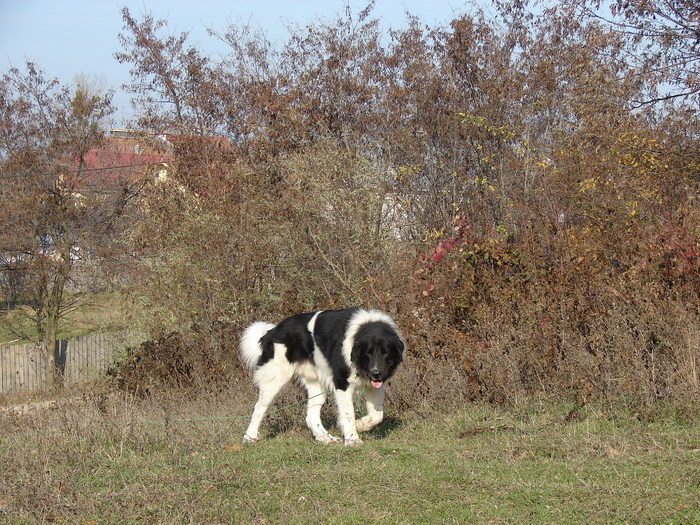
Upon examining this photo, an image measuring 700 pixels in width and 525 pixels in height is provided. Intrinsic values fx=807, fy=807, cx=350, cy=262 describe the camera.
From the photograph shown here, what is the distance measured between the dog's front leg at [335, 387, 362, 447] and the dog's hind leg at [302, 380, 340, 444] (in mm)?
228

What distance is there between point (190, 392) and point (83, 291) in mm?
14934

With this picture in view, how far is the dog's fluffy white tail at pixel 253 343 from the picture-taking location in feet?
31.8

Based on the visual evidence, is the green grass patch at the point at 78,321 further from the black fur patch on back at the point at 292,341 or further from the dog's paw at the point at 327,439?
the dog's paw at the point at 327,439

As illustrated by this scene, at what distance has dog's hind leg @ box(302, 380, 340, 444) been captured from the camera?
8931 millimetres

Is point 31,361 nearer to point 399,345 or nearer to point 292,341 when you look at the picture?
point 292,341

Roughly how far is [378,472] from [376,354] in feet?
7.05

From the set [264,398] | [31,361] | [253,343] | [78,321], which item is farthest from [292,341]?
[31,361]

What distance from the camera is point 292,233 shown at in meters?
16.9

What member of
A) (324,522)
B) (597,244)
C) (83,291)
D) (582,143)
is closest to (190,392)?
(597,244)

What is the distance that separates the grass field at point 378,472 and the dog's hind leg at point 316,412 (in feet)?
0.58

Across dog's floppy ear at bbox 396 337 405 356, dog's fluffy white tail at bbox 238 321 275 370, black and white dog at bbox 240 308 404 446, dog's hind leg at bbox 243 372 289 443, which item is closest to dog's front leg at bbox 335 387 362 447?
black and white dog at bbox 240 308 404 446

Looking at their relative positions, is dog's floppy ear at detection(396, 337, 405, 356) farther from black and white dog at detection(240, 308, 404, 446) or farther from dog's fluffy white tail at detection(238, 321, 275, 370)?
dog's fluffy white tail at detection(238, 321, 275, 370)

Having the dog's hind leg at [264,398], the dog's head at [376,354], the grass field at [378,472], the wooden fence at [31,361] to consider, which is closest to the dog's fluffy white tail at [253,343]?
the dog's hind leg at [264,398]

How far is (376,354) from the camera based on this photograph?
870 cm
